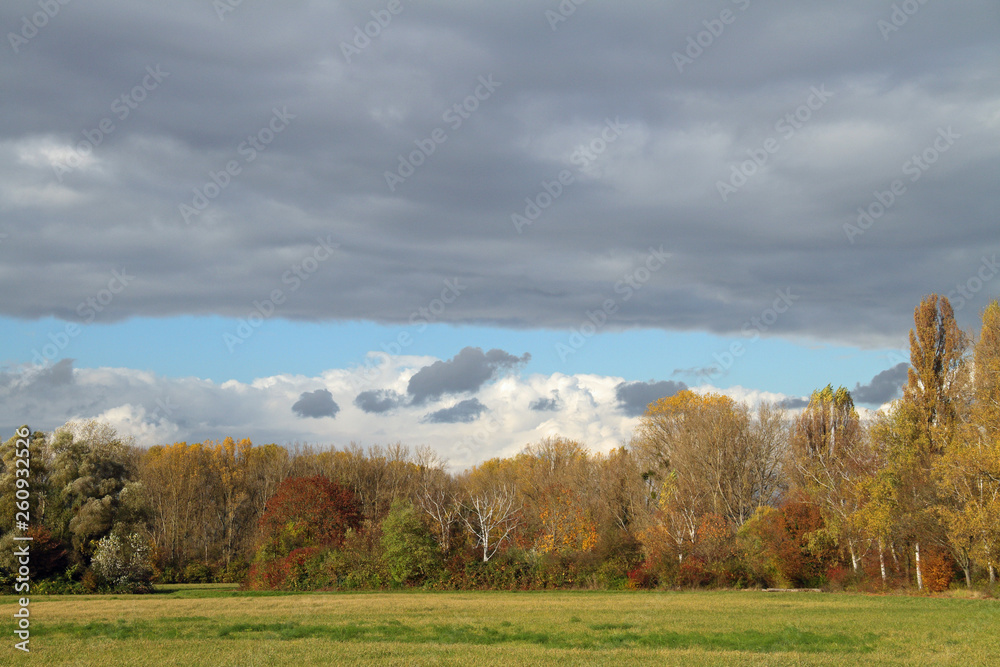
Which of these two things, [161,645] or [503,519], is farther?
[503,519]

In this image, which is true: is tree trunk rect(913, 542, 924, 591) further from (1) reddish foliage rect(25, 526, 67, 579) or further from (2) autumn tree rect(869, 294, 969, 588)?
(1) reddish foliage rect(25, 526, 67, 579)

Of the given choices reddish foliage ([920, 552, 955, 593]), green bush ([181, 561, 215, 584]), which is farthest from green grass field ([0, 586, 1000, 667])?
green bush ([181, 561, 215, 584])

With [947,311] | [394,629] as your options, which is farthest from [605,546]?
[394,629]

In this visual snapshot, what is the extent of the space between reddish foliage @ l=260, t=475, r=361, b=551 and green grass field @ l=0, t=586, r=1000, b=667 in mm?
19046

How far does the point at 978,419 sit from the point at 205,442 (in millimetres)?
71219

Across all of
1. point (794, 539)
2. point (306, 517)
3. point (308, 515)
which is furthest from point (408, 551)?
point (794, 539)

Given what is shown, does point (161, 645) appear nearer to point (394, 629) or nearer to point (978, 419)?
point (394, 629)

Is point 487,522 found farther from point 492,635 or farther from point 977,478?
point 492,635

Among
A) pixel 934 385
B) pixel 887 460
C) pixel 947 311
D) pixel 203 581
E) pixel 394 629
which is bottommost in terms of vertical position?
pixel 203 581

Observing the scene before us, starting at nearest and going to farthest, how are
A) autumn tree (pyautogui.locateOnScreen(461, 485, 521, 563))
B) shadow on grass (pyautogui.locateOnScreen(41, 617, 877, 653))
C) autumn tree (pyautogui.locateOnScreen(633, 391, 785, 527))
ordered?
1. shadow on grass (pyautogui.locateOnScreen(41, 617, 877, 653))
2. autumn tree (pyautogui.locateOnScreen(461, 485, 521, 563))
3. autumn tree (pyautogui.locateOnScreen(633, 391, 785, 527))

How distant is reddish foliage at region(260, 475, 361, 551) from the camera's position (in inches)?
1983

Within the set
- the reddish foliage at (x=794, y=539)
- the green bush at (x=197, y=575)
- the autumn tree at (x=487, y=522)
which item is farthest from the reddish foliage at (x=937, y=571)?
the green bush at (x=197, y=575)

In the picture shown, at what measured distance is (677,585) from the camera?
45.2 meters

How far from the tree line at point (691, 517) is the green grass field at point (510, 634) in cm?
1132
